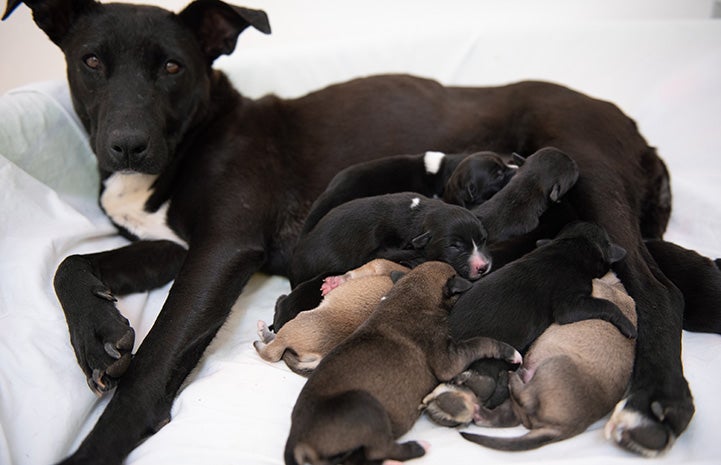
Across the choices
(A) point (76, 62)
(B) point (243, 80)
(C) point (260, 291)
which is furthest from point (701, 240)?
(A) point (76, 62)

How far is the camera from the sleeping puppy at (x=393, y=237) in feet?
6.62

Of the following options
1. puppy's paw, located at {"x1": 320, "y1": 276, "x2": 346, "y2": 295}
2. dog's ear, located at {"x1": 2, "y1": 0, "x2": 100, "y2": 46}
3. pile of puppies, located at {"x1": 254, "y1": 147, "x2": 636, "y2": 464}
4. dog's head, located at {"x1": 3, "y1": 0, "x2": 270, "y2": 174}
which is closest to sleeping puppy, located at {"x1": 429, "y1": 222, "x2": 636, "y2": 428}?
pile of puppies, located at {"x1": 254, "y1": 147, "x2": 636, "y2": 464}

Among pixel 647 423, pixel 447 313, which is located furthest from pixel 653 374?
pixel 447 313

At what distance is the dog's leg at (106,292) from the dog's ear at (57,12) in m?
0.78

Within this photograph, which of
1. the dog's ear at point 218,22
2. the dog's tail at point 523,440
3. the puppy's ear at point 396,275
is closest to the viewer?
the dog's tail at point 523,440

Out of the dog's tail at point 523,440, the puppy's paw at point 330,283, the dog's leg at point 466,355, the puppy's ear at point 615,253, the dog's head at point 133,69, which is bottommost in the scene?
the puppy's paw at point 330,283

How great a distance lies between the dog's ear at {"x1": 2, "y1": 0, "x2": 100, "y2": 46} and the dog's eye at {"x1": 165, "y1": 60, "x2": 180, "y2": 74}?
31cm

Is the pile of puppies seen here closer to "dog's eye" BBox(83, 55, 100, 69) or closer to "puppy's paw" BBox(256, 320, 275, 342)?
"puppy's paw" BBox(256, 320, 275, 342)

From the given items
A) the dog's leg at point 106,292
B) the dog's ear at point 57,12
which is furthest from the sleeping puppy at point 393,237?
the dog's ear at point 57,12

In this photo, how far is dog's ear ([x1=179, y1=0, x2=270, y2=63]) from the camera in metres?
2.25

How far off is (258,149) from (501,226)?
0.94m

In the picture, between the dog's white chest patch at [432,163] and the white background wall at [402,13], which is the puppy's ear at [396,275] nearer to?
the dog's white chest patch at [432,163]

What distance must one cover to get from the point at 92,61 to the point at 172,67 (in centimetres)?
25

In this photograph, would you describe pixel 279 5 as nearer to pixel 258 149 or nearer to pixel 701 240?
pixel 258 149
